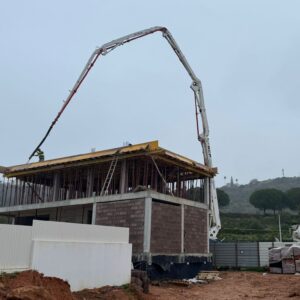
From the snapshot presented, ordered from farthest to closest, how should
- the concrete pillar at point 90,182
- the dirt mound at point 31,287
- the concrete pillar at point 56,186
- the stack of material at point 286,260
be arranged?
the concrete pillar at point 56,186
the stack of material at point 286,260
the concrete pillar at point 90,182
the dirt mound at point 31,287

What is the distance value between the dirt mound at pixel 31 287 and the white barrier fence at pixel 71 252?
82cm

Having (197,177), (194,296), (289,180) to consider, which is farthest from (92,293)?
(289,180)

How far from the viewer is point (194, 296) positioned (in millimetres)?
17141

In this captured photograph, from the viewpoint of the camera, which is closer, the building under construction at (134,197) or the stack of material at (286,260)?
the building under construction at (134,197)

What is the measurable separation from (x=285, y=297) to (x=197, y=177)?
1130 cm

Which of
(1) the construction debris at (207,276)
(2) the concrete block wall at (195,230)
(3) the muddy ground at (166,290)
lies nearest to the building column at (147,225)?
(3) the muddy ground at (166,290)

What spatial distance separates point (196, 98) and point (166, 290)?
15.3 meters

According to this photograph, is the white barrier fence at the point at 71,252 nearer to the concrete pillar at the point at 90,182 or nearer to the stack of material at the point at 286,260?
the concrete pillar at the point at 90,182

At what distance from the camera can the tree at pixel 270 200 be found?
8368 centimetres

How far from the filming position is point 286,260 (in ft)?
88.0

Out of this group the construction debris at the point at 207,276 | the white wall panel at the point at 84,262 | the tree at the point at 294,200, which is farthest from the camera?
the tree at the point at 294,200

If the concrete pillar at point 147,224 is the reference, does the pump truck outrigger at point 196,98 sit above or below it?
above

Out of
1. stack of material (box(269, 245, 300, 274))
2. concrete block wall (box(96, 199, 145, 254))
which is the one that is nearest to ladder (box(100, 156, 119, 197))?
concrete block wall (box(96, 199, 145, 254))

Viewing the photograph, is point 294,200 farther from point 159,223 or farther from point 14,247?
point 14,247
